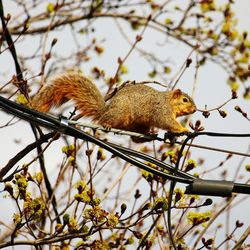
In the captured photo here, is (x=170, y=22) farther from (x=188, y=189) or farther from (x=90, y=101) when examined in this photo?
(x=188, y=189)

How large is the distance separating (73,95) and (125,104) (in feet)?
1.54

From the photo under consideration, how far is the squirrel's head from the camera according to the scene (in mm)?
4945

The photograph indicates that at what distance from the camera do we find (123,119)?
4.61 meters

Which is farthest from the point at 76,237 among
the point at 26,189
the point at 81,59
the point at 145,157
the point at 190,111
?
the point at 81,59

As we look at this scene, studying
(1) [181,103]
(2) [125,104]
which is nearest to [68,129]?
(2) [125,104]

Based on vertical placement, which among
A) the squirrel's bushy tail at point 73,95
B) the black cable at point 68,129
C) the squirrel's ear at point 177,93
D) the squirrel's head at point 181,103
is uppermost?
the squirrel's ear at point 177,93

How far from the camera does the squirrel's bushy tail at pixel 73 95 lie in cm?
408

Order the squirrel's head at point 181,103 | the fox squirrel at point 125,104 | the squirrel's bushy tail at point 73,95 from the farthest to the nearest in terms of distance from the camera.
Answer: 1. the squirrel's head at point 181,103
2. the fox squirrel at point 125,104
3. the squirrel's bushy tail at point 73,95

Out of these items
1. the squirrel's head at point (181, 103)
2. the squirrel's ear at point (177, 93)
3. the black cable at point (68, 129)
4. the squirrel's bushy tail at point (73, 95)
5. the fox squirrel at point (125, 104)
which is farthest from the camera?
the squirrel's ear at point (177, 93)

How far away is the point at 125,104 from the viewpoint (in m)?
4.70

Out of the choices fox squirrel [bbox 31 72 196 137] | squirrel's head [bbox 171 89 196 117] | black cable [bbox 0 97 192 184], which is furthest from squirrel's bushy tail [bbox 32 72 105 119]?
black cable [bbox 0 97 192 184]

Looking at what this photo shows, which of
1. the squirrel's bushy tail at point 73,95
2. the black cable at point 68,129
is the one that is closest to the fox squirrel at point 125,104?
the squirrel's bushy tail at point 73,95

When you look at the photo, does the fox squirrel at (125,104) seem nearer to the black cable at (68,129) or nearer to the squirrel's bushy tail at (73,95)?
the squirrel's bushy tail at (73,95)

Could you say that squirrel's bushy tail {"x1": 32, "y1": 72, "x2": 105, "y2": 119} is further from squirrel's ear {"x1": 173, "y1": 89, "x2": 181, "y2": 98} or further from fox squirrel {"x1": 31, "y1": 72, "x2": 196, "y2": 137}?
squirrel's ear {"x1": 173, "y1": 89, "x2": 181, "y2": 98}
